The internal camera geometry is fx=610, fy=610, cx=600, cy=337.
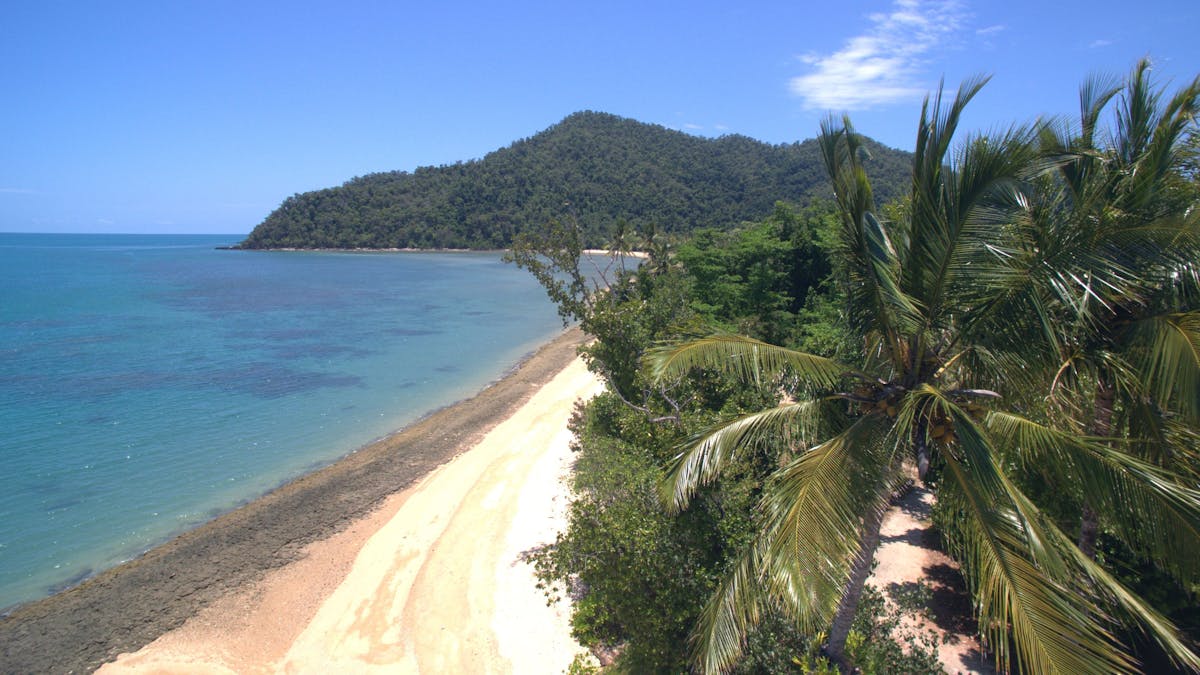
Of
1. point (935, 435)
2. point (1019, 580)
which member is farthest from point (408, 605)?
point (1019, 580)

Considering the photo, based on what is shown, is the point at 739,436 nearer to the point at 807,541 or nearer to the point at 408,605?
the point at 807,541

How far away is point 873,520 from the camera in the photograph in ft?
15.8

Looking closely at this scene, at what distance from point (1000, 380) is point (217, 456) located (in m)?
19.0

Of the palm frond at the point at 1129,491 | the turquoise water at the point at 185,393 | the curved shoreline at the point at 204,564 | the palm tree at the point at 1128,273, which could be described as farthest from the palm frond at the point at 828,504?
the turquoise water at the point at 185,393

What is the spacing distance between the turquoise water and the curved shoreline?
881 millimetres

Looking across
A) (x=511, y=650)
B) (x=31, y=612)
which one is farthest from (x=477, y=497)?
(x=31, y=612)

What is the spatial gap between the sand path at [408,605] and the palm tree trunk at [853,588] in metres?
3.93

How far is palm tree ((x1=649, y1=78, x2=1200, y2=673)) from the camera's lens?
3.57m

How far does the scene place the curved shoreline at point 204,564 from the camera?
31.6 feet

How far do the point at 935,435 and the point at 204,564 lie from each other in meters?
13.0

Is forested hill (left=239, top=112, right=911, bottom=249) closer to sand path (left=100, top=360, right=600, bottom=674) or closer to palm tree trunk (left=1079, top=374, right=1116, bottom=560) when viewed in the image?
sand path (left=100, top=360, right=600, bottom=674)

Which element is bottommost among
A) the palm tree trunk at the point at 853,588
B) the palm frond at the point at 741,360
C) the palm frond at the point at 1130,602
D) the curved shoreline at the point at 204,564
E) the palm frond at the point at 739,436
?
the curved shoreline at the point at 204,564

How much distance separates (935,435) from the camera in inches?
171

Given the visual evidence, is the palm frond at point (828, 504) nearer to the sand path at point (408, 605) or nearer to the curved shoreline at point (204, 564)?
the sand path at point (408, 605)
